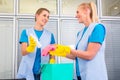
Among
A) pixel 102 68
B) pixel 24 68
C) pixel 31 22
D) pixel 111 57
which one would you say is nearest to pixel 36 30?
pixel 24 68

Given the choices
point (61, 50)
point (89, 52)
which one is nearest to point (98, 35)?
point (89, 52)

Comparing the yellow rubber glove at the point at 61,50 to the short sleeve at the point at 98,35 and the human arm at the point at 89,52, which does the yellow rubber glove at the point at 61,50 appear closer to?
the human arm at the point at 89,52

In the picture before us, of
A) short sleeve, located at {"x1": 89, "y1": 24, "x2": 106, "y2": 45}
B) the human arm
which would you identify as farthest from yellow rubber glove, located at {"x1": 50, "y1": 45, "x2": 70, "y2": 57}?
short sleeve, located at {"x1": 89, "y1": 24, "x2": 106, "y2": 45}

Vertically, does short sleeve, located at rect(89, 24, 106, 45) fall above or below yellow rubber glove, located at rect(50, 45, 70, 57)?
above

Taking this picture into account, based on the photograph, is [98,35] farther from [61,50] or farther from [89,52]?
[61,50]

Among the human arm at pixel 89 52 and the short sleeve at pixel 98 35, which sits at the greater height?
the short sleeve at pixel 98 35

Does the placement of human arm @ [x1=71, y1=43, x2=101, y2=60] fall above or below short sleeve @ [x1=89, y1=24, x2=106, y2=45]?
below

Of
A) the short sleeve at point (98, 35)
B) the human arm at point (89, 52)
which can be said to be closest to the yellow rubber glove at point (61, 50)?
the human arm at point (89, 52)

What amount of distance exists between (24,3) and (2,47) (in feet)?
2.34

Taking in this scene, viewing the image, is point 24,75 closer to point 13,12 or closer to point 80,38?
point 80,38

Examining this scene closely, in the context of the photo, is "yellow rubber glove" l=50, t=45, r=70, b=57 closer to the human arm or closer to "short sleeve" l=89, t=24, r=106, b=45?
the human arm

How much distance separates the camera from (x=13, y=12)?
3611 mm

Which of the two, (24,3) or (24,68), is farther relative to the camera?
(24,3)

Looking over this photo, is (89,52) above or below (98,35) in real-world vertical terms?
below
